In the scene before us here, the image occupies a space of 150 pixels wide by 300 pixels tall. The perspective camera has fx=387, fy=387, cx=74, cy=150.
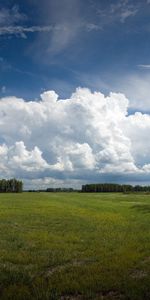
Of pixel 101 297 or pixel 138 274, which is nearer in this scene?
pixel 101 297

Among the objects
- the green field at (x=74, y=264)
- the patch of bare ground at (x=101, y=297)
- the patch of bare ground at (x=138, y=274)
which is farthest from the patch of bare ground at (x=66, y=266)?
the patch of bare ground at (x=101, y=297)

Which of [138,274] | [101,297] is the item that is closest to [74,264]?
[138,274]

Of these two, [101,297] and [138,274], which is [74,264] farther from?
[101,297]

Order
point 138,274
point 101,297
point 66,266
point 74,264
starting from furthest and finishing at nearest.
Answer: point 74,264 → point 66,266 → point 138,274 → point 101,297

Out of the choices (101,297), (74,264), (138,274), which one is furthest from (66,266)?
(101,297)

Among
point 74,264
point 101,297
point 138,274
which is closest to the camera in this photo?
point 101,297

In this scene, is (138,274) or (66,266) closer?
(138,274)

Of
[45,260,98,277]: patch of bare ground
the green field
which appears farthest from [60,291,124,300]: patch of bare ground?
[45,260,98,277]: patch of bare ground

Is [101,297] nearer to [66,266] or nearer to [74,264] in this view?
[66,266]

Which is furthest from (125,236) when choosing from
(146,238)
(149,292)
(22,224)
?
(149,292)

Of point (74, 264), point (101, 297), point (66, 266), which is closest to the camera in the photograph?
point (101, 297)

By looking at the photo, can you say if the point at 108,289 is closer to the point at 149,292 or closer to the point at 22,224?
the point at 149,292

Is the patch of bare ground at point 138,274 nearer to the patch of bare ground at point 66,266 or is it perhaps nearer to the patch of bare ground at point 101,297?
the patch of bare ground at point 101,297

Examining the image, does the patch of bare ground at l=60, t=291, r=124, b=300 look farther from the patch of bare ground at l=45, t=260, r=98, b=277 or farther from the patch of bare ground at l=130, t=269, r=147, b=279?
the patch of bare ground at l=45, t=260, r=98, b=277
